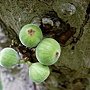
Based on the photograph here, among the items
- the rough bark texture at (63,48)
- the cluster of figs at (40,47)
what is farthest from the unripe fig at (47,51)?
the rough bark texture at (63,48)

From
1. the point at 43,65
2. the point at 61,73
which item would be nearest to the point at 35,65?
the point at 43,65

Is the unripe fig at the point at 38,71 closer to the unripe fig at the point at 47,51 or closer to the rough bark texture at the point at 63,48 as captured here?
the unripe fig at the point at 47,51

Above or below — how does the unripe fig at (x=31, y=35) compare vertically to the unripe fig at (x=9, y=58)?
above

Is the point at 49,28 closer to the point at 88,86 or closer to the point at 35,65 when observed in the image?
the point at 35,65

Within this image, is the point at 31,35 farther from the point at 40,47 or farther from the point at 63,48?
the point at 63,48

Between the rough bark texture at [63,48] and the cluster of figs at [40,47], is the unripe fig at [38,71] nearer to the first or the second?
the cluster of figs at [40,47]

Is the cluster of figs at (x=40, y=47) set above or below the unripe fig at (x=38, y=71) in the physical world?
above

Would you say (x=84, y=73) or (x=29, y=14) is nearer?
(x=29, y=14)

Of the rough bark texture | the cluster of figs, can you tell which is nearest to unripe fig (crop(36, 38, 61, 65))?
the cluster of figs
